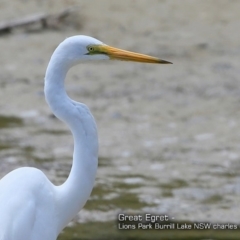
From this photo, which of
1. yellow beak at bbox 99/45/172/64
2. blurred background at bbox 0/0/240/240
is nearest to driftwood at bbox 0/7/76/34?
blurred background at bbox 0/0/240/240

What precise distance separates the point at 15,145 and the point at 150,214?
157cm

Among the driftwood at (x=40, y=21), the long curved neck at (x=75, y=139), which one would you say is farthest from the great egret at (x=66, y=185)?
the driftwood at (x=40, y=21)

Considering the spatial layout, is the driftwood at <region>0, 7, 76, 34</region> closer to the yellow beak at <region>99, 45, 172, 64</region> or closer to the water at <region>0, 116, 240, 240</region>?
the water at <region>0, 116, 240, 240</region>

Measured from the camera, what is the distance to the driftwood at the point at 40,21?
867cm

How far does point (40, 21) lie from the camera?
29.0ft

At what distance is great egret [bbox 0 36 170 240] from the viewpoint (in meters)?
3.51

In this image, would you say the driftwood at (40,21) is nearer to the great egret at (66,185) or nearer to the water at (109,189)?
the water at (109,189)

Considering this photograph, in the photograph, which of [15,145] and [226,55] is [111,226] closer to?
[15,145]

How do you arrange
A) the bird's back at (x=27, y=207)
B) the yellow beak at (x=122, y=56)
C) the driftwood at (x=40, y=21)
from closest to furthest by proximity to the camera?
the bird's back at (x=27, y=207)
the yellow beak at (x=122, y=56)
the driftwood at (x=40, y=21)

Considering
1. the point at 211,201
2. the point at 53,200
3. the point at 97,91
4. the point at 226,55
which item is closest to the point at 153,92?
the point at 97,91

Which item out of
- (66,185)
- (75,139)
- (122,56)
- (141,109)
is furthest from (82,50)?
(141,109)

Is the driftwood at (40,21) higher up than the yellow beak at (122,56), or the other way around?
the yellow beak at (122,56)

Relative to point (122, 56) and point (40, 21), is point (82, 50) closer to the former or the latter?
point (122, 56)

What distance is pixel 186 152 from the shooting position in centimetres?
619
